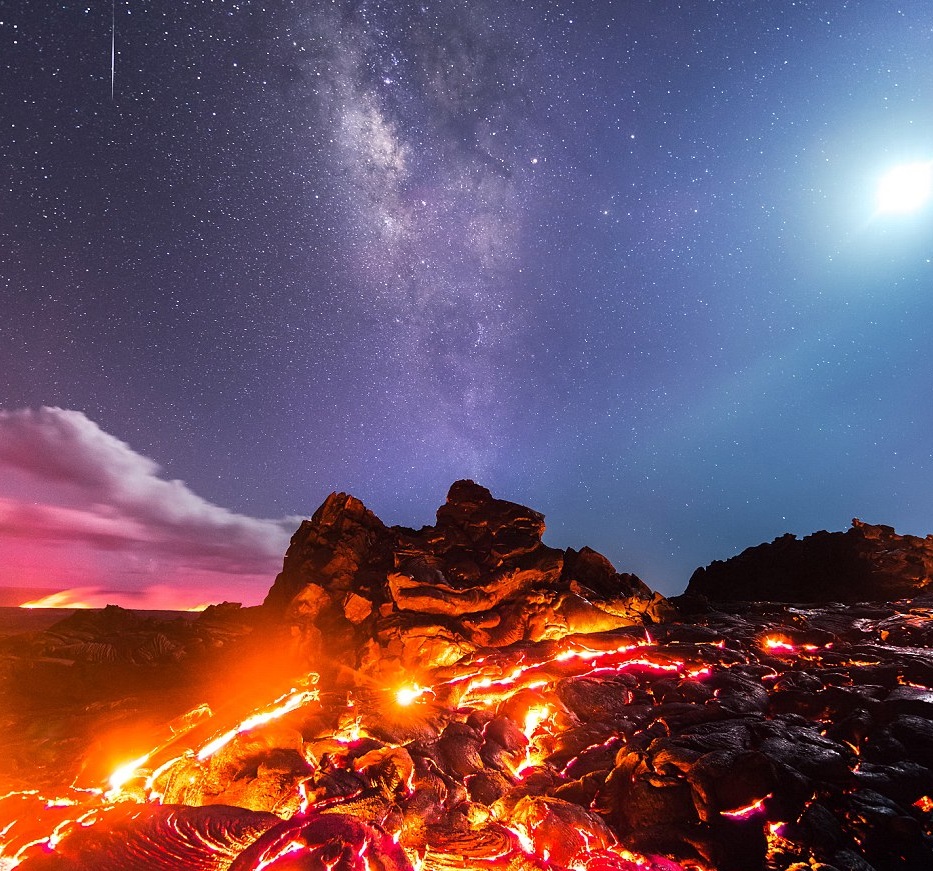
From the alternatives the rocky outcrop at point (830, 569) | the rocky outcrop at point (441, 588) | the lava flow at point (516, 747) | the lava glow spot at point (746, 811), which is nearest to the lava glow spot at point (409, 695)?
the lava flow at point (516, 747)

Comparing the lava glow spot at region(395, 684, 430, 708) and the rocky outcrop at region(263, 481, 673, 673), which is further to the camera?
the rocky outcrop at region(263, 481, 673, 673)

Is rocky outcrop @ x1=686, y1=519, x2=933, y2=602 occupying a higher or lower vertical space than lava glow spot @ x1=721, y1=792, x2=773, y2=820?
higher

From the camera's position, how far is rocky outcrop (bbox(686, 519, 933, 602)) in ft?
109

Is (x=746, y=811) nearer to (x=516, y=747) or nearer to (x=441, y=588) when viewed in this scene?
(x=516, y=747)

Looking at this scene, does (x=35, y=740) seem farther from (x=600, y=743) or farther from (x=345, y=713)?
(x=600, y=743)

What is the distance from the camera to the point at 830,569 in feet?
123

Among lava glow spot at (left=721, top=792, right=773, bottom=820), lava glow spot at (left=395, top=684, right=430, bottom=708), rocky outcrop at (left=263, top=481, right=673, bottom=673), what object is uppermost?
rocky outcrop at (left=263, top=481, right=673, bottom=673)

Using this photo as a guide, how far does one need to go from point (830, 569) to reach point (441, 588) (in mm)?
35000

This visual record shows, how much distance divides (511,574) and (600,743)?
1333 centimetres

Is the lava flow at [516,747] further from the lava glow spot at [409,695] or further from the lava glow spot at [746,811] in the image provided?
the lava glow spot at [409,695]

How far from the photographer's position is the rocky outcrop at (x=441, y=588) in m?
24.5

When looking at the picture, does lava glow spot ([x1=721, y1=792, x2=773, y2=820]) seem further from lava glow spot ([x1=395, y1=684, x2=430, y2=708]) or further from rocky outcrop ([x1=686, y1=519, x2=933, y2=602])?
rocky outcrop ([x1=686, y1=519, x2=933, y2=602])

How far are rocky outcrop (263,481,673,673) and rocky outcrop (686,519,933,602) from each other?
14163 millimetres

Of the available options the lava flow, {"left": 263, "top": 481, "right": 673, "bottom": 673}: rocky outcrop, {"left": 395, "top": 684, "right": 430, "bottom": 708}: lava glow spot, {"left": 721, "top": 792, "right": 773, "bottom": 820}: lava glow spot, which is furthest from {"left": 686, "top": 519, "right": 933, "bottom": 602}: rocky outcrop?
{"left": 721, "top": 792, "right": 773, "bottom": 820}: lava glow spot
